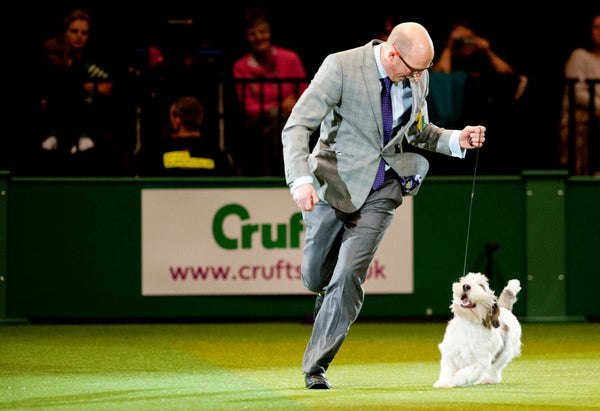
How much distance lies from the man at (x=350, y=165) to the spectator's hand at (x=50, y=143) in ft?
16.3

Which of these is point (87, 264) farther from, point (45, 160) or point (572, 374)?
point (572, 374)

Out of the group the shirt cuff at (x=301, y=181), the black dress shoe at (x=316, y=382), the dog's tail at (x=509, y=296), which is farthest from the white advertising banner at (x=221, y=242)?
the shirt cuff at (x=301, y=181)

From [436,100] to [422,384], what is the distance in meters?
4.37

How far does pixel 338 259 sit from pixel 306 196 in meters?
0.72

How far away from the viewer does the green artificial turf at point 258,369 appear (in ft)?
20.4

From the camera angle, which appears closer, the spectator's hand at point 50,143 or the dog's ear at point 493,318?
the dog's ear at point 493,318

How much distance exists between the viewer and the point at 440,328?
10797mm

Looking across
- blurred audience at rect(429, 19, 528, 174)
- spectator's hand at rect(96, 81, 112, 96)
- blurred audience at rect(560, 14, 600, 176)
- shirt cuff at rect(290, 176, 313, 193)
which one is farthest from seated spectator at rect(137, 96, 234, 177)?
shirt cuff at rect(290, 176, 313, 193)

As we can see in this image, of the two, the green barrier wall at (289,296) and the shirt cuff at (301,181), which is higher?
the shirt cuff at (301,181)

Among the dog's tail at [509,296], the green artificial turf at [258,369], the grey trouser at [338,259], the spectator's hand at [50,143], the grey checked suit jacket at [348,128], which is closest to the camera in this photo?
the green artificial turf at [258,369]

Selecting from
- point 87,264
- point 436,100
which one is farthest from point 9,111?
point 436,100

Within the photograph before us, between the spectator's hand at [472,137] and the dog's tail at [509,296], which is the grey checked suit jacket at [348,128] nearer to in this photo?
the spectator's hand at [472,137]

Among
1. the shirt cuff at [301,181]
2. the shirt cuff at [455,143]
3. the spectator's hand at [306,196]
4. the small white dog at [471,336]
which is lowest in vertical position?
the small white dog at [471,336]

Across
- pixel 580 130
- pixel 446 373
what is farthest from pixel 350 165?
pixel 580 130
